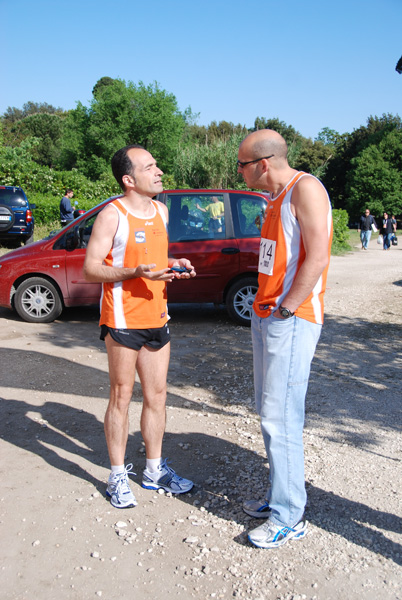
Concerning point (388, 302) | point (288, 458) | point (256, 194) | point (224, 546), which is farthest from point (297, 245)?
point (388, 302)

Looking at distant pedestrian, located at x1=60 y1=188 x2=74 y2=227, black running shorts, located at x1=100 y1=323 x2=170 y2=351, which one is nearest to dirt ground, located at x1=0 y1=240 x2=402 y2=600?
black running shorts, located at x1=100 y1=323 x2=170 y2=351

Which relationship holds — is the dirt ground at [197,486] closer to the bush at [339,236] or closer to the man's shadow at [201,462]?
the man's shadow at [201,462]

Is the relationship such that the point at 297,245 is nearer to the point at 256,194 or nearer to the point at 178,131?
the point at 256,194

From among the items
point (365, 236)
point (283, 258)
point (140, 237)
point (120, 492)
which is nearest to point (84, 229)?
point (140, 237)

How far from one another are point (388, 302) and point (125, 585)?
27.7 feet

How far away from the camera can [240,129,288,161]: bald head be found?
2.72 m

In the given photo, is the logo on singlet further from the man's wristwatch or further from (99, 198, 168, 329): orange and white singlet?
the man's wristwatch

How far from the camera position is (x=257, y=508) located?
3209mm

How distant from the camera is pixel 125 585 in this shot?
8.51 feet

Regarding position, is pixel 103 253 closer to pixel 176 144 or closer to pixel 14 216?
pixel 14 216

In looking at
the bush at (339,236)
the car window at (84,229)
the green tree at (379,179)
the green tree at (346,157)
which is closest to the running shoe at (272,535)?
the car window at (84,229)

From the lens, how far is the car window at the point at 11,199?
1648 centimetres

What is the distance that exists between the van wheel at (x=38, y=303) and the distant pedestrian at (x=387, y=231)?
16920mm

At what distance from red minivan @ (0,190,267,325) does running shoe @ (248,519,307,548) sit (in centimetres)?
489
